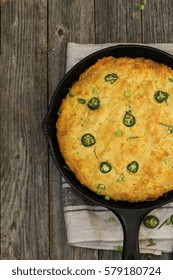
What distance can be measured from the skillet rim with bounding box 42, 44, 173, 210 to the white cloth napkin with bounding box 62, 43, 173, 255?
0.46ft

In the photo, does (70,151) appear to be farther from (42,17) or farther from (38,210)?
(42,17)

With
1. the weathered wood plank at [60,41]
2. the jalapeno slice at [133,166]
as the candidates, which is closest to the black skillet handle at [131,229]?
the jalapeno slice at [133,166]

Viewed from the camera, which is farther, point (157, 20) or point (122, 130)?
point (157, 20)

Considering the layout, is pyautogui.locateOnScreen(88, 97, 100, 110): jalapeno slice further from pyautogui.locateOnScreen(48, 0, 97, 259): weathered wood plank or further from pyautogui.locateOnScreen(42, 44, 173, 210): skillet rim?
pyautogui.locateOnScreen(48, 0, 97, 259): weathered wood plank

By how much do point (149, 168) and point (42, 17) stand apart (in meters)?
0.84

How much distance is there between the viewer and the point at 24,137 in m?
2.25

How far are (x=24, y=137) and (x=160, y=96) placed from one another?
649 mm

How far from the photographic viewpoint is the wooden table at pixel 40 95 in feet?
7.29

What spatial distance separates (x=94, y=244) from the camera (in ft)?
7.09

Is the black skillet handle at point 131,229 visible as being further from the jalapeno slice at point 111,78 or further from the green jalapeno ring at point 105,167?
the jalapeno slice at point 111,78

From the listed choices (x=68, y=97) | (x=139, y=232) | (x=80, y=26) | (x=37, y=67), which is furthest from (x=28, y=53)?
(x=139, y=232)

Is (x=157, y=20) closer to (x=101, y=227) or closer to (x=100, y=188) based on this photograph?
(x=100, y=188)

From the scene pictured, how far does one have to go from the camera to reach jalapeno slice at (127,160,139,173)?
1894 millimetres

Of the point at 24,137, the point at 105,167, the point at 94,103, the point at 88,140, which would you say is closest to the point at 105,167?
the point at 105,167
